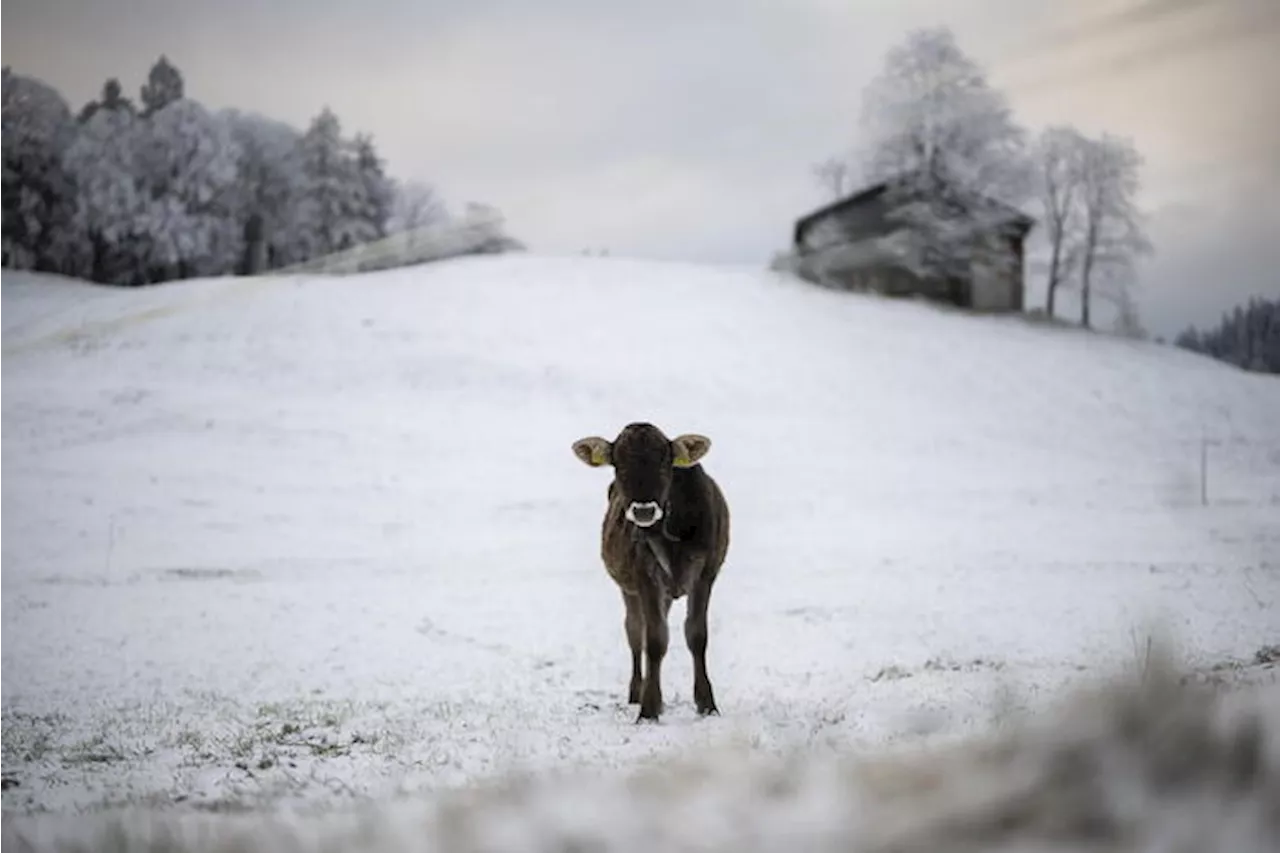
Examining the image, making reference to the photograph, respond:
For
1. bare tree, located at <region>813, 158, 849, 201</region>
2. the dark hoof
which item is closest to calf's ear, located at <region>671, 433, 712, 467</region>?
the dark hoof

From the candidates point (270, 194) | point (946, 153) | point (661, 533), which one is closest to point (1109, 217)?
point (946, 153)

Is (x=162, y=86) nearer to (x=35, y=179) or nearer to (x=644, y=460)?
(x=35, y=179)

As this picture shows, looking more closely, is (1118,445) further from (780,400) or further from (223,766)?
(223,766)

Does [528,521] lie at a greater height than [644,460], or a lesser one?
lesser

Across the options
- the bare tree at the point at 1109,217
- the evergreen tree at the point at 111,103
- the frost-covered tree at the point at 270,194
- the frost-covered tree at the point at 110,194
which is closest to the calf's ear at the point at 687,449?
the frost-covered tree at the point at 110,194

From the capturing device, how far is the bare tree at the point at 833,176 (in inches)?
1927

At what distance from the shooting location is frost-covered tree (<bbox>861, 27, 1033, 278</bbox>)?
41.0 metres

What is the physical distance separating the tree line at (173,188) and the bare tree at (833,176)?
93.9ft

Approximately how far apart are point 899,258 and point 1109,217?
9.33 metres

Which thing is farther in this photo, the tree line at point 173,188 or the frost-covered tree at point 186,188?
the frost-covered tree at point 186,188

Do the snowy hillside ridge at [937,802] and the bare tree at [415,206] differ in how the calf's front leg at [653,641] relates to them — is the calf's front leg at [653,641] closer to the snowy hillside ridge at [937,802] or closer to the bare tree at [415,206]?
the snowy hillside ridge at [937,802]

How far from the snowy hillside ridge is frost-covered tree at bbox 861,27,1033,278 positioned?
141ft

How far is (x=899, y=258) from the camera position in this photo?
43094 millimetres

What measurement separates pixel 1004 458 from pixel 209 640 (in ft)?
74.0
